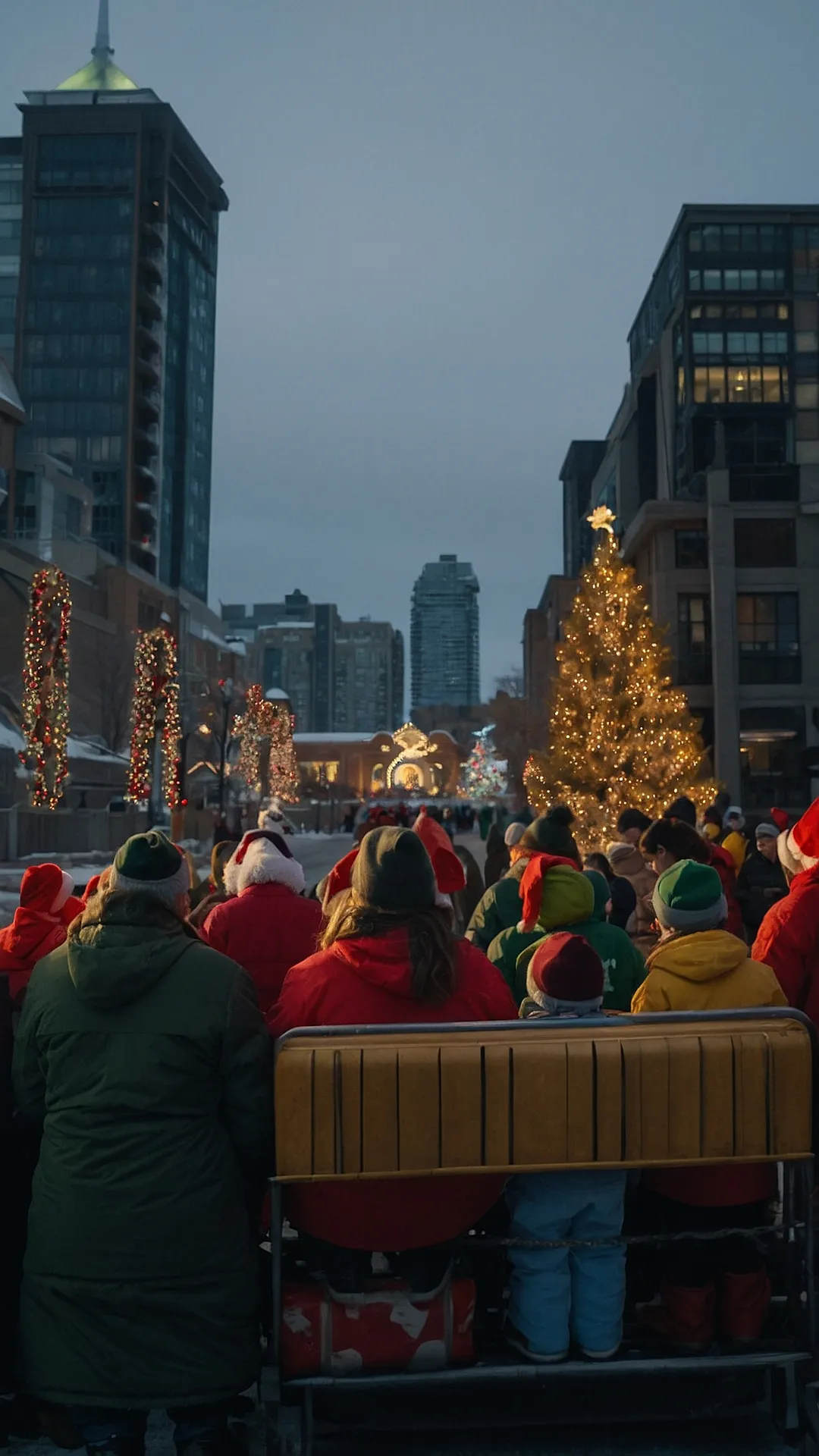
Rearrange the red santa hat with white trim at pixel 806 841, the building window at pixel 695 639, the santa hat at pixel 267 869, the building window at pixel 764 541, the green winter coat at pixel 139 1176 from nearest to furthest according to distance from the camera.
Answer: the green winter coat at pixel 139 1176 → the red santa hat with white trim at pixel 806 841 → the santa hat at pixel 267 869 → the building window at pixel 764 541 → the building window at pixel 695 639

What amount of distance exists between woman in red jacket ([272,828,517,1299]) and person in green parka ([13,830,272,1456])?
24cm

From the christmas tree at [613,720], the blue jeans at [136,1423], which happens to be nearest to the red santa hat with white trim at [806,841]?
the blue jeans at [136,1423]

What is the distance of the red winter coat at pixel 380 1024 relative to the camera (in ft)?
11.0

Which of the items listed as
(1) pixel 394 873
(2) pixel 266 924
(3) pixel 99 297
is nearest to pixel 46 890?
(2) pixel 266 924

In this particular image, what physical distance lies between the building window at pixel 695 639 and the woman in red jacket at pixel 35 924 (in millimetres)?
39251

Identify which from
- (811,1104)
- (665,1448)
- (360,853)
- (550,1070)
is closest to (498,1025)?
(550,1070)

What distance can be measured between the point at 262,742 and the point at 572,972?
49084 millimetres

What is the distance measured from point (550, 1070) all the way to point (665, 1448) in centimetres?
130

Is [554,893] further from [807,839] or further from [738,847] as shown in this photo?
[738,847]

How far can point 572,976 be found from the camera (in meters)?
3.57

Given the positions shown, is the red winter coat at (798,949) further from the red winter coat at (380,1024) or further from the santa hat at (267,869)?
the santa hat at (267,869)

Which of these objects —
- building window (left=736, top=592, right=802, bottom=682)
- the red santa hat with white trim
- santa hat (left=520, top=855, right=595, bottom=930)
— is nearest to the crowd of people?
santa hat (left=520, top=855, right=595, bottom=930)

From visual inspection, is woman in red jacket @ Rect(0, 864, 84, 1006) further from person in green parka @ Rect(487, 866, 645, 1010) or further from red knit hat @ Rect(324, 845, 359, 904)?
person in green parka @ Rect(487, 866, 645, 1010)

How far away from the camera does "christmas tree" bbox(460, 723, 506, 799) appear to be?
124 metres
